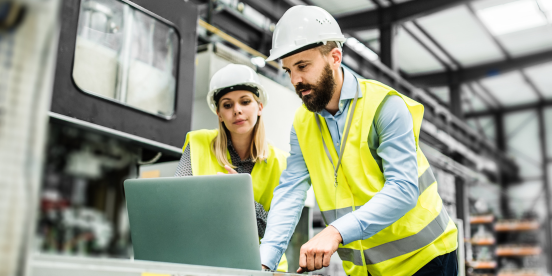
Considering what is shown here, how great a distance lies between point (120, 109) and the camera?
6.50ft

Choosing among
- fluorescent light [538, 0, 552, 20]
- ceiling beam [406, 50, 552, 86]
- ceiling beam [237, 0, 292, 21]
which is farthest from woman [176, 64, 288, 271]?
ceiling beam [406, 50, 552, 86]

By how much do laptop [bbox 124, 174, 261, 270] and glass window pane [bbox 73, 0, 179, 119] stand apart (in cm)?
95

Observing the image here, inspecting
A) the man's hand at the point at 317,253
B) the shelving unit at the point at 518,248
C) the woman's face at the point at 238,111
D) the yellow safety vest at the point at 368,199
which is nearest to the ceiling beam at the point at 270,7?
the woman's face at the point at 238,111

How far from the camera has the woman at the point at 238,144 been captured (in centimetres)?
188

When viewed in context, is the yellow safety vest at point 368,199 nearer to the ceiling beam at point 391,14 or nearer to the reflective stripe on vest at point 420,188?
the reflective stripe on vest at point 420,188

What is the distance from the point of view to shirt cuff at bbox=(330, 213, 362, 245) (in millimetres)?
1240

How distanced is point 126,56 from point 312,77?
3.37ft

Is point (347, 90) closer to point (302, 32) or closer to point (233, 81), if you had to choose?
point (302, 32)


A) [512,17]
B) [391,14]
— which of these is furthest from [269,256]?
[512,17]

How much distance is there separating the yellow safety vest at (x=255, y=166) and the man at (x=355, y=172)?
276 mm

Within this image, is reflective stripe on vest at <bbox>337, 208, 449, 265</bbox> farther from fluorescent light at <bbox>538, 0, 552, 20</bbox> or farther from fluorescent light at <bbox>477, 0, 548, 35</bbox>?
fluorescent light at <bbox>538, 0, 552, 20</bbox>

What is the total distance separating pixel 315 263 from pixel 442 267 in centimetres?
49

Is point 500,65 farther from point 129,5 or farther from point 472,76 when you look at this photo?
point 129,5

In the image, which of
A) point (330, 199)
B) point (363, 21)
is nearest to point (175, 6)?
point (330, 199)
